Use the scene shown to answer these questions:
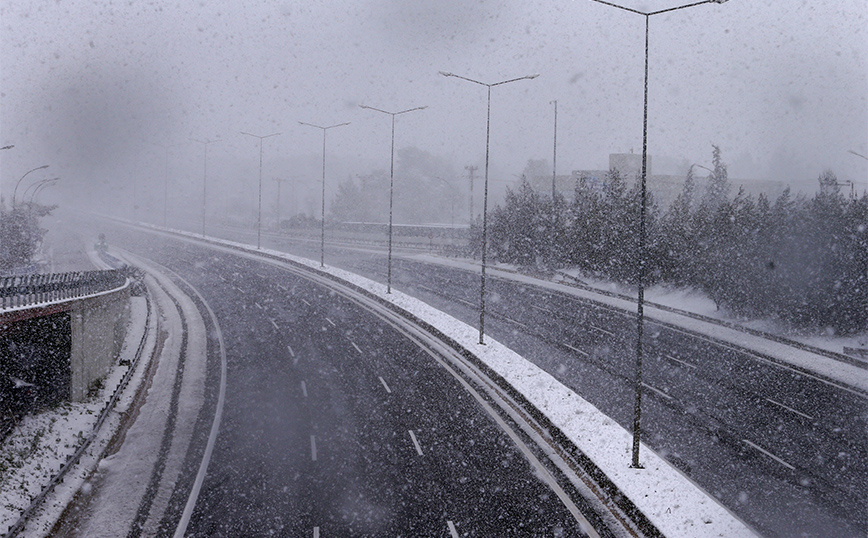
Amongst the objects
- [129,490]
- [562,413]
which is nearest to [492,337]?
[562,413]

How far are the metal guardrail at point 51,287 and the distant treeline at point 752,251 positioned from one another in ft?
101

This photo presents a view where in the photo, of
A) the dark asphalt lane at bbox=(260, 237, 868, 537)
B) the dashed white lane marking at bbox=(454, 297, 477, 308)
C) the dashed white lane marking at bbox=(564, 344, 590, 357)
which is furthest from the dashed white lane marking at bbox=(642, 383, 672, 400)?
the dashed white lane marking at bbox=(454, 297, 477, 308)

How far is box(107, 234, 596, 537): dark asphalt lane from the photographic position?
37.8 feet

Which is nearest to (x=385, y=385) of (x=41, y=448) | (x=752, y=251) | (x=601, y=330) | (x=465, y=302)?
(x=41, y=448)

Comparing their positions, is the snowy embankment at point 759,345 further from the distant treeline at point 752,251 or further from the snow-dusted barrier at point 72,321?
the snow-dusted barrier at point 72,321

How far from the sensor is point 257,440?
15750mm

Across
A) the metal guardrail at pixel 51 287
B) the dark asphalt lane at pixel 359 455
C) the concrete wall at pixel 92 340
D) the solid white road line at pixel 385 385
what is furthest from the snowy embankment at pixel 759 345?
the metal guardrail at pixel 51 287

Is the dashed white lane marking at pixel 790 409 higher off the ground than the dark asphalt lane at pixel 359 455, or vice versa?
the dashed white lane marking at pixel 790 409

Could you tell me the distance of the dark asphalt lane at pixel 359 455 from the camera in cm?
1152

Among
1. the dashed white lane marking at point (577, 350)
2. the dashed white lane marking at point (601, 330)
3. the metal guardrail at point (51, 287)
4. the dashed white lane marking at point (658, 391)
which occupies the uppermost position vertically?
the metal guardrail at point (51, 287)

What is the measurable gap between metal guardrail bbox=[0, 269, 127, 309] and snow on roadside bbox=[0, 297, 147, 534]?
343 centimetres

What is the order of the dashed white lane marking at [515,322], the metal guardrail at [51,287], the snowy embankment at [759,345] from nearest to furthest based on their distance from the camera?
the metal guardrail at [51,287] < the snowy embankment at [759,345] < the dashed white lane marking at [515,322]

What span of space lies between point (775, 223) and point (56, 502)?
A: 32.7 meters

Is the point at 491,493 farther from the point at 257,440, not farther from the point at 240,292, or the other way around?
the point at 240,292
